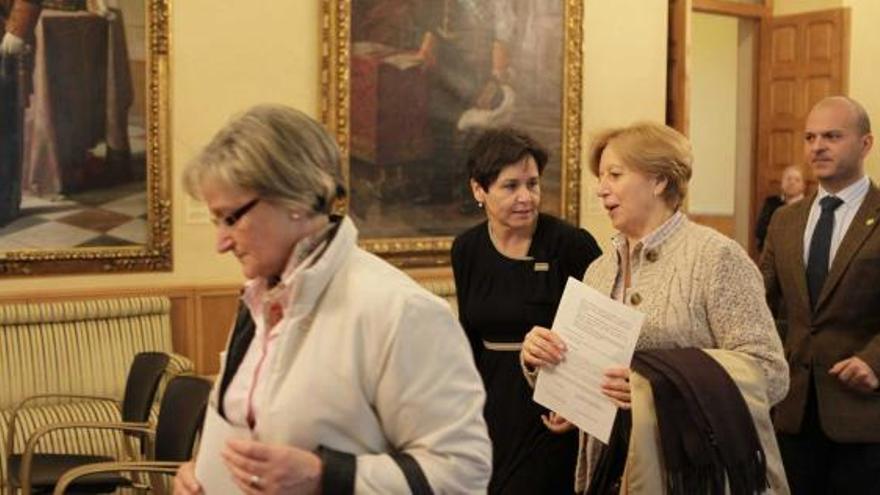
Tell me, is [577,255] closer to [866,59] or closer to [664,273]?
[664,273]

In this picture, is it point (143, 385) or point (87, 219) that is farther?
point (87, 219)

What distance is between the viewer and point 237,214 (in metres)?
1.94

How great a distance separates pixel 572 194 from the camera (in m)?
7.96

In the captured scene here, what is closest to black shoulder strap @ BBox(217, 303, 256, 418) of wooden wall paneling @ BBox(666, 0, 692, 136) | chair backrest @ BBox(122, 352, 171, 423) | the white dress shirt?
the white dress shirt

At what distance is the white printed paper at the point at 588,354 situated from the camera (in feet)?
9.62

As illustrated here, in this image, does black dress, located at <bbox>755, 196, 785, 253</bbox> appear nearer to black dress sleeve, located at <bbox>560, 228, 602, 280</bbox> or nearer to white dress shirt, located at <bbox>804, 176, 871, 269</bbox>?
white dress shirt, located at <bbox>804, 176, 871, 269</bbox>

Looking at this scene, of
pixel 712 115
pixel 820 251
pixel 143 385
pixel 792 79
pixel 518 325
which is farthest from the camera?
pixel 712 115

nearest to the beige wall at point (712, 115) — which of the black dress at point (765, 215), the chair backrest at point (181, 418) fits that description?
the black dress at point (765, 215)

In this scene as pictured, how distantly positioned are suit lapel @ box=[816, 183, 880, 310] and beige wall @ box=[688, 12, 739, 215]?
786 centimetres

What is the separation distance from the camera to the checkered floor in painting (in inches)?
226

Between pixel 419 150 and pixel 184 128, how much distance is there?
1578 millimetres

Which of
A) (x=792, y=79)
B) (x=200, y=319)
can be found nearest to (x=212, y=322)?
(x=200, y=319)

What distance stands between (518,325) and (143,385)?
2002 millimetres

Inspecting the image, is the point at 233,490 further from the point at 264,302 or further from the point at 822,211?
the point at 822,211
